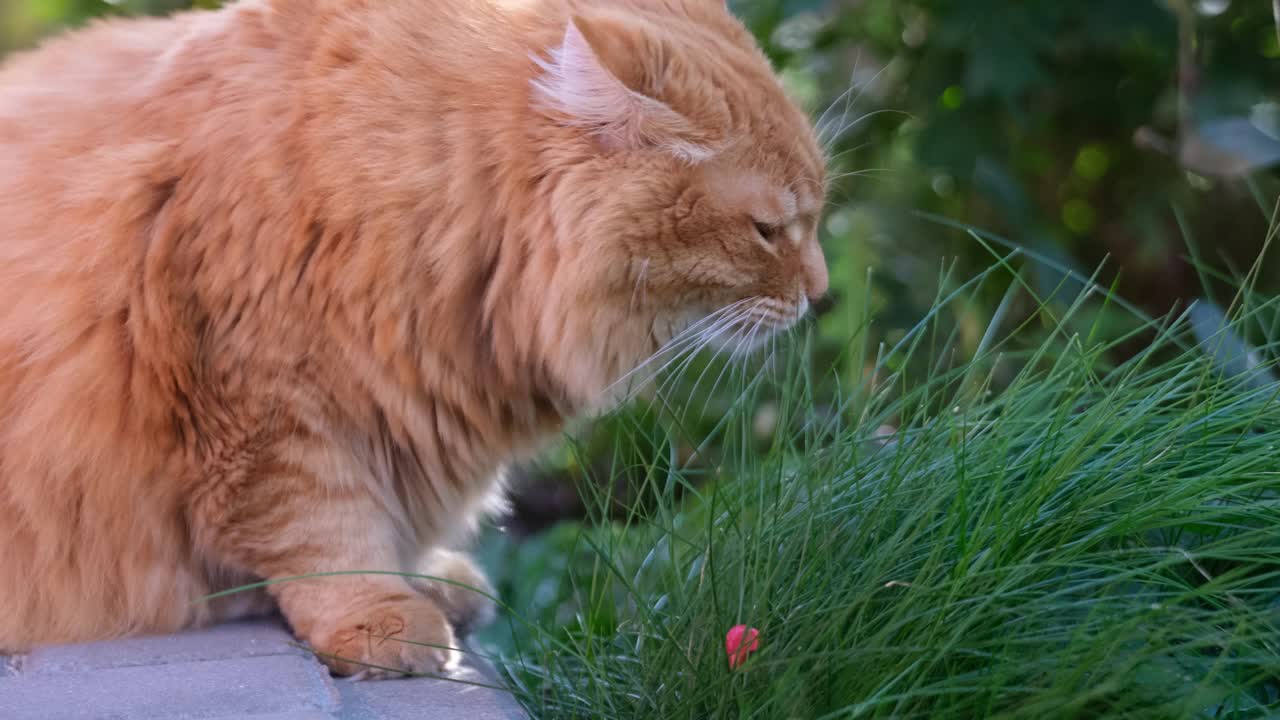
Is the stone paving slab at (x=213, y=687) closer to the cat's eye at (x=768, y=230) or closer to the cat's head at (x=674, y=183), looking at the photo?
the cat's head at (x=674, y=183)

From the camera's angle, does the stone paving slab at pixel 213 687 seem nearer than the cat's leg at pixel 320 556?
Yes

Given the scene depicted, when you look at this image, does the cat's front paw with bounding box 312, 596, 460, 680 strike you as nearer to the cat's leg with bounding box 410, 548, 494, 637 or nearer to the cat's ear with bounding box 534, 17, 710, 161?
the cat's leg with bounding box 410, 548, 494, 637

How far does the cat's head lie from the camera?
166 centimetres

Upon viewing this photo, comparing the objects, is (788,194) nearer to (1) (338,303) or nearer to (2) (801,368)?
(2) (801,368)

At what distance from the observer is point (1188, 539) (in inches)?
57.4

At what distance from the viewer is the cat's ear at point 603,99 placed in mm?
1581

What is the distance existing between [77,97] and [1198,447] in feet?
5.39

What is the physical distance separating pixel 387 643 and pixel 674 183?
74 centimetres

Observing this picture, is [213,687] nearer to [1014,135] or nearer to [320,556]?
[320,556]

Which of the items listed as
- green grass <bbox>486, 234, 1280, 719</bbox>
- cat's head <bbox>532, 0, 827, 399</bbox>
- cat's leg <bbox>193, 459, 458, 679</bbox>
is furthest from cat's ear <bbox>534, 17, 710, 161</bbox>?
cat's leg <bbox>193, 459, 458, 679</bbox>

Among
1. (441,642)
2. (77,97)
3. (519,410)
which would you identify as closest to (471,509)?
(519,410)

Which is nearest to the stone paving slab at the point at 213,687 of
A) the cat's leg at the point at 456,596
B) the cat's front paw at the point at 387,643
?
the cat's front paw at the point at 387,643

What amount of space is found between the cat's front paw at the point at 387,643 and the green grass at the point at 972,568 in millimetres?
119

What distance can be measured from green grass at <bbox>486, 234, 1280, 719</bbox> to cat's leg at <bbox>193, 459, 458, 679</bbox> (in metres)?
0.16
